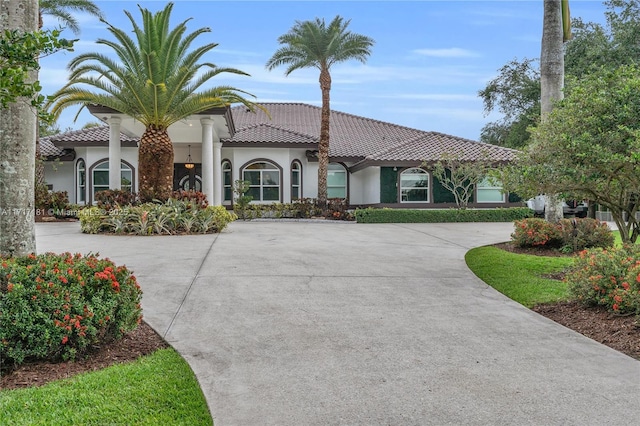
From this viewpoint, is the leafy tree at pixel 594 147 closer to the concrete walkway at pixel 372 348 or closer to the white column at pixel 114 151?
the concrete walkway at pixel 372 348

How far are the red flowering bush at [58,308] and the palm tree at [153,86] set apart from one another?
11.1 m

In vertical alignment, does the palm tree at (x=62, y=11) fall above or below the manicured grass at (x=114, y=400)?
above

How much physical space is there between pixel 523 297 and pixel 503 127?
Result: 109ft

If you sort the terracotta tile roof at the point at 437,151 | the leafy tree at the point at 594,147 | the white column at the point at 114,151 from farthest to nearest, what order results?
the terracotta tile roof at the point at 437,151 → the white column at the point at 114,151 → the leafy tree at the point at 594,147

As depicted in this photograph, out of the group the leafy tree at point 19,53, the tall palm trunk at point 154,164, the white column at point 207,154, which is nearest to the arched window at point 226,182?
the white column at point 207,154

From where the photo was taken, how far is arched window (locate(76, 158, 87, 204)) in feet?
83.5

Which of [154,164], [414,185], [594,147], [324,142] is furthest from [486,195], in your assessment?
[594,147]

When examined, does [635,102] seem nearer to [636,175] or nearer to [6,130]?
[636,175]

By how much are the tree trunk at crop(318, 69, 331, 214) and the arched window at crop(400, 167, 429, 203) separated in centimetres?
427

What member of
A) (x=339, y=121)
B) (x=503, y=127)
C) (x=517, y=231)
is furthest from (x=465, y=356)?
(x=503, y=127)

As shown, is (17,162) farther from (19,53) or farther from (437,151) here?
(437,151)

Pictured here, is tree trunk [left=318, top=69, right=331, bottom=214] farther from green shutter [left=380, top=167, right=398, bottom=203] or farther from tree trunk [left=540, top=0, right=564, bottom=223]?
tree trunk [left=540, top=0, right=564, bottom=223]

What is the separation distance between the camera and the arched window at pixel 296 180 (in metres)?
26.1

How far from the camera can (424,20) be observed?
14.4 m
